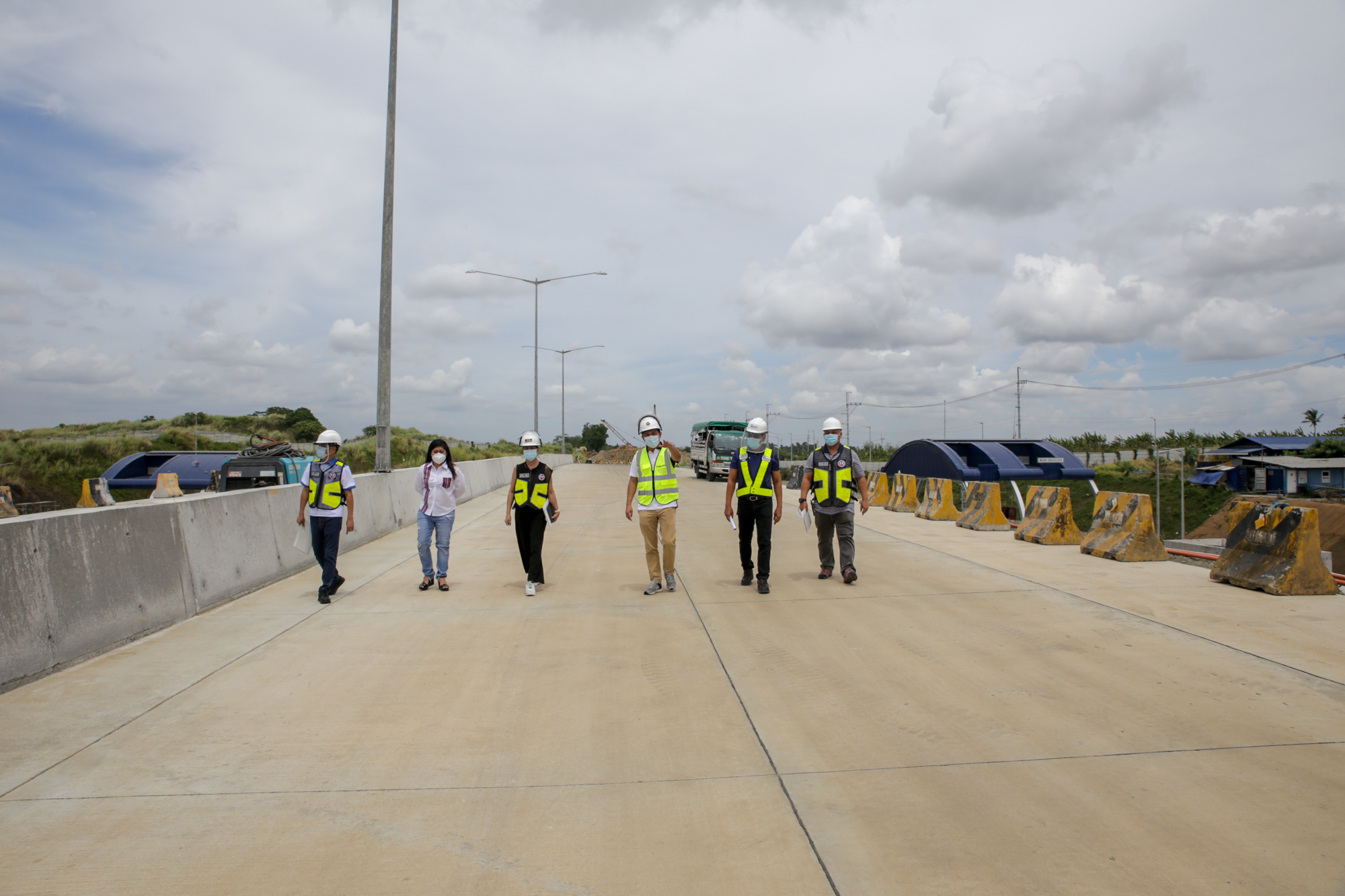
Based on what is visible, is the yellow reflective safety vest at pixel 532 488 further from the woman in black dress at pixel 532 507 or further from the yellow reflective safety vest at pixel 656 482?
the yellow reflective safety vest at pixel 656 482

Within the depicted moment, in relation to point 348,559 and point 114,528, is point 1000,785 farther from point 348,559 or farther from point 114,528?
point 348,559

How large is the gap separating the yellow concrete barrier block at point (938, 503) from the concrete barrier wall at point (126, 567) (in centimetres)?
1175

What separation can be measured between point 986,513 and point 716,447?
21.3m

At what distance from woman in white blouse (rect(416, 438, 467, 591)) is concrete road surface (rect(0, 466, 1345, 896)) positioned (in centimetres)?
126

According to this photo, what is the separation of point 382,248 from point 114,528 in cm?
838

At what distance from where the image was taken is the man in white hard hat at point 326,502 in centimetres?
865

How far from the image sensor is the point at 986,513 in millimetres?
14711

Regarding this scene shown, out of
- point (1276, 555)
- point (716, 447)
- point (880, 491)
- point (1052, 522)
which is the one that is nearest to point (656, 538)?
point (1276, 555)

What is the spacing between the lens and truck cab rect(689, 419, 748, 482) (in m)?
35.1

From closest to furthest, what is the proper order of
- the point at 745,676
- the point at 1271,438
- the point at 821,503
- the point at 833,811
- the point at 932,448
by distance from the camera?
the point at 833,811 < the point at 745,676 < the point at 821,503 < the point at 932,448 < the point at 1271,438

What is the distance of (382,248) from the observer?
14.2m

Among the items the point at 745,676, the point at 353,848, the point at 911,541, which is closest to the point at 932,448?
the point at 911,541

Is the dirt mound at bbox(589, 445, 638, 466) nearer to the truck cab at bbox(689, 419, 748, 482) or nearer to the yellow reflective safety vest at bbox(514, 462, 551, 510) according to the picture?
the truck cab at bbox(689, 419, 748, 482)

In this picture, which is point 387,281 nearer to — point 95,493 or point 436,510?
point 436,510
